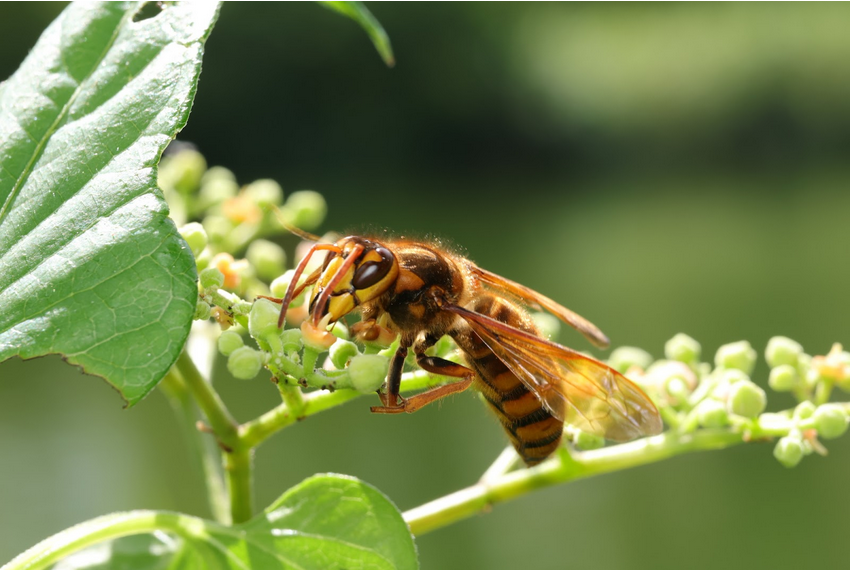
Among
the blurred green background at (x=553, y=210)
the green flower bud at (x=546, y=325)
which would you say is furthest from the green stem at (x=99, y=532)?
the blurred green background at (x=553, y=210)

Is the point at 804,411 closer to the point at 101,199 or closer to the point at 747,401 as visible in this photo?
the point at 747,401

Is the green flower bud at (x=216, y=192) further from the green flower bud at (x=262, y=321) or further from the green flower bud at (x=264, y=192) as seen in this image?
the green flower bud at (x=262, y=321)

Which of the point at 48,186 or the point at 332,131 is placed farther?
the point at 332,131

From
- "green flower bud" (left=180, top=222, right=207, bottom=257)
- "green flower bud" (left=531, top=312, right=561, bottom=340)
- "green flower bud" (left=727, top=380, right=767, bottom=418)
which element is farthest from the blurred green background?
"green flower bud" (left=180, top=222, right=207, bottom=257)

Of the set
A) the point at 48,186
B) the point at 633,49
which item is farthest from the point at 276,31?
the point at 48,186

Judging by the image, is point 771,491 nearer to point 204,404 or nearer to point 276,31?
point 204,404

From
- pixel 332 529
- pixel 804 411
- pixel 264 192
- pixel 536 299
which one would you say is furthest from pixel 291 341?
pixel 264 192

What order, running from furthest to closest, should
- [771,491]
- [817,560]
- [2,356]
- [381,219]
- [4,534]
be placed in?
[381,219] → [771,491] → [817,560] → [4,534] → [2,356]
